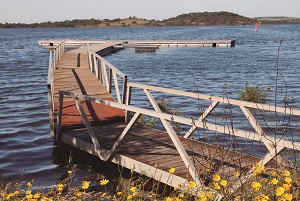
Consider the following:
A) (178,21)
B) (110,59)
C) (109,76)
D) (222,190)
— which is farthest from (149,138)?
(178,21)

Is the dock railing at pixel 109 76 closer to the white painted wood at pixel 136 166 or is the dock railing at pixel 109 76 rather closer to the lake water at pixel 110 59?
the lake water at pixel 110 59

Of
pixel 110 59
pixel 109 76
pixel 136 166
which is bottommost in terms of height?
pixel 110 59

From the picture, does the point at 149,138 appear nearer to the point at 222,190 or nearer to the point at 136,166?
the point at 136,166

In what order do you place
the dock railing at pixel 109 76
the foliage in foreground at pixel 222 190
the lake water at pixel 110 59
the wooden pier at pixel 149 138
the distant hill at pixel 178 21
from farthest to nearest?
the distant hill at pixel 178 21 < the dock railing at pixel 109 76 < the lake water at pixel 110 59 < the wooden pier at pixel 149 138 < the foliage in foreground at pixel 222 190

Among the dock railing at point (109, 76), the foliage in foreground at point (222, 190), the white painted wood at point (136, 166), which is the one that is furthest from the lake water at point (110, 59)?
the dock railing at point (109, 76)

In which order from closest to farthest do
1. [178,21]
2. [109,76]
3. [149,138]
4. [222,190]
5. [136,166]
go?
[222,190]
[136,166]
[149,138]
[109,76]
[178,21]

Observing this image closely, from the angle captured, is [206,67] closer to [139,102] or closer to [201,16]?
[139,102]

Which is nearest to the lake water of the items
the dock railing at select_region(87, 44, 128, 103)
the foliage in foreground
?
the foliage in foreground

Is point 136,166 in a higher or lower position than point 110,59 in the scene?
higher

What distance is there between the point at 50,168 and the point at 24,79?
15705 mm

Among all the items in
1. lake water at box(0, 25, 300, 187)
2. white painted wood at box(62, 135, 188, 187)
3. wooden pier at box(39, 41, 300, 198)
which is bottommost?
lake water at box(0, 25, 300, 187)

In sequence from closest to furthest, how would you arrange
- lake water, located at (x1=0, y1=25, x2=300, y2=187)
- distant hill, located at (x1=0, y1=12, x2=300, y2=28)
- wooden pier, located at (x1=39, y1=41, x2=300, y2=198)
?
wooden pier, located at (x1=39, y1=41, x2=300, y2=198) < lake water, located at (x1=0, y1=25, x2=300, y2=187) < distant hill, located at (x1=0, y1=12, x2=300, y2=28)

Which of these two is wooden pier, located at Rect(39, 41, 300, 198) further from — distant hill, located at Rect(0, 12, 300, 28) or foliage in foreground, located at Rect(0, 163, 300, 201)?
distant hill, located at Rect(0, 12, 300, 28)

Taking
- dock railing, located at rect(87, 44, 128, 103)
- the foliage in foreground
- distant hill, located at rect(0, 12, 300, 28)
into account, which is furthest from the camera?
distant hill, located at rect(0, 12, 300, 28)
